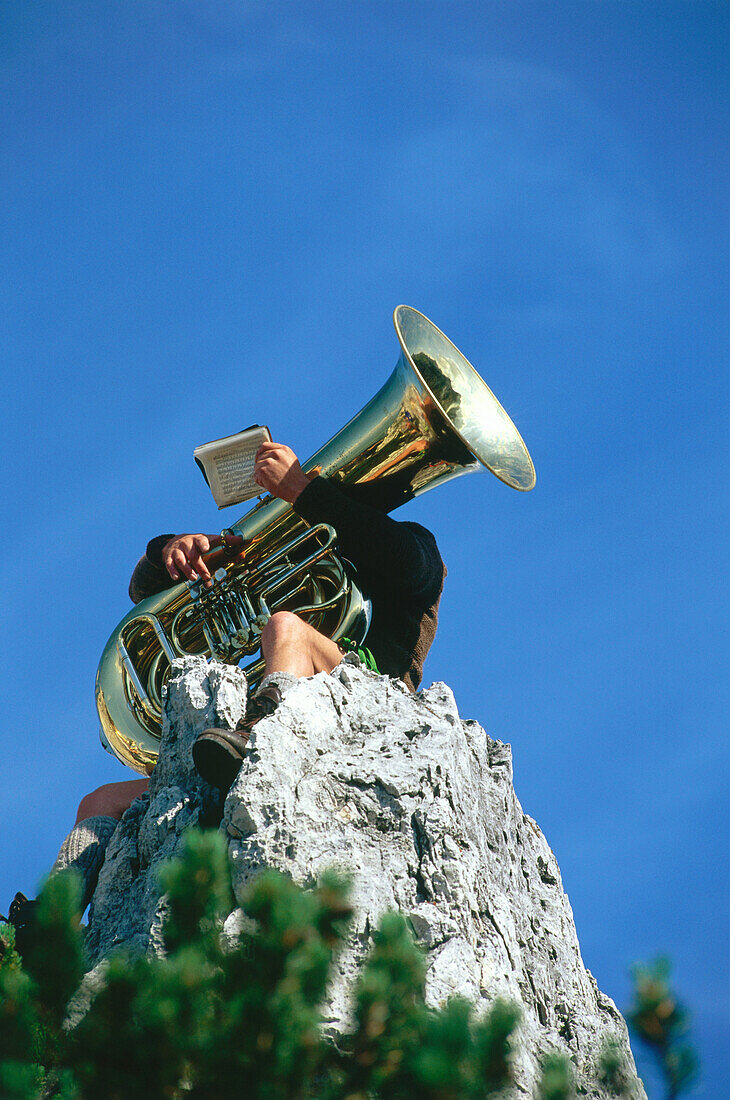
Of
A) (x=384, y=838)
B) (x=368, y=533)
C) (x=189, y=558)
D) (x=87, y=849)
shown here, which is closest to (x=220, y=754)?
(x=384, y=838)

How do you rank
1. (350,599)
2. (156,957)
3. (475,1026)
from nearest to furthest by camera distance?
(475,1026) < (156,957) < (350,599)

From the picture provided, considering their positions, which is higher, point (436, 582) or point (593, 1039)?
point (436, 582)

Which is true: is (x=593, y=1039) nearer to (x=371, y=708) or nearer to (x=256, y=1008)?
(x=371, y=708)

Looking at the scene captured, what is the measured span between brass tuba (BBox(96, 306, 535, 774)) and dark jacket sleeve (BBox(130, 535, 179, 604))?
8.8 inches

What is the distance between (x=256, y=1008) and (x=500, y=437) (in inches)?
171

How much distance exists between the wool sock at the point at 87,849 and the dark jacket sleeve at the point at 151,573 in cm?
159

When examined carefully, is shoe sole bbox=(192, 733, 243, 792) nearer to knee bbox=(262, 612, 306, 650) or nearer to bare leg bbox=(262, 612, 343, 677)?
bare leg bbox=(262, 612, 343, 677)

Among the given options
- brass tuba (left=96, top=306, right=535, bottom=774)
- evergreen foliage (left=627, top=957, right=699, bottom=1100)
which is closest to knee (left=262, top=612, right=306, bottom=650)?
brass tuba (left=96, top=306, right=535, bottom=774)

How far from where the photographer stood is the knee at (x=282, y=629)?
5148 millimetres

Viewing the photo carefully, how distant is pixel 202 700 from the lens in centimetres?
475

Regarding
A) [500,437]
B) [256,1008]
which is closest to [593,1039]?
[256,1008]

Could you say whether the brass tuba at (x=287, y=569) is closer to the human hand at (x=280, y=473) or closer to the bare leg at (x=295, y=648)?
the human hand at (x=280, y=473)

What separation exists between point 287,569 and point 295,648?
839 millimetres

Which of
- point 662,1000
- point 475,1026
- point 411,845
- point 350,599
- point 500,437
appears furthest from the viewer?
point 500,437
